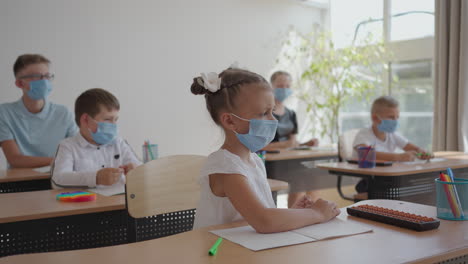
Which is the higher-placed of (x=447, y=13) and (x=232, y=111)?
(x=447, y=13)

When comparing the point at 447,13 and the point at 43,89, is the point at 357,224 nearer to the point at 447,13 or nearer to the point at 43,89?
the point at 43,89

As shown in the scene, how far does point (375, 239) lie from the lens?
48.4 inches

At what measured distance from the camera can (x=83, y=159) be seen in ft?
8.49

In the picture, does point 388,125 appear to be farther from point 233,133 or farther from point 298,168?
point 233,133

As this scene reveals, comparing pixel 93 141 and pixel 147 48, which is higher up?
pixel 147 48

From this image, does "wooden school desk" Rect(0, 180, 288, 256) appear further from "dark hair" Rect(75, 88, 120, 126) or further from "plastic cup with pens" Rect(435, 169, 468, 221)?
"plastic cup with pens" Rect(435, 169, 468, 221)

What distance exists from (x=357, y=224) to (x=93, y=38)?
159 inches

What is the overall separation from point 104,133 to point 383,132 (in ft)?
7.32

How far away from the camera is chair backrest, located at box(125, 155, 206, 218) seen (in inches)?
73.9

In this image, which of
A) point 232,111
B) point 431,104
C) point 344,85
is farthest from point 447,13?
point 232,111

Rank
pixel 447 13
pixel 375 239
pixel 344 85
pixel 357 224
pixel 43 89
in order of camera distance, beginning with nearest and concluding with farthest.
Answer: pixel 375 239 < pixel 357 224 < pixel 43 89 < pixel 447 13 < pixel 344 85

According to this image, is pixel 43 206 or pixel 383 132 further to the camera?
pixel 383 132

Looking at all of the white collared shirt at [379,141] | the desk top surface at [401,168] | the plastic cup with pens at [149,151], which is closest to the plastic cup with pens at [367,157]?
the desk top surface at [401,168]

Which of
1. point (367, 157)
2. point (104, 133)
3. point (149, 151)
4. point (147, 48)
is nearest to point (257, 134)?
Answer: point (104, 133)
